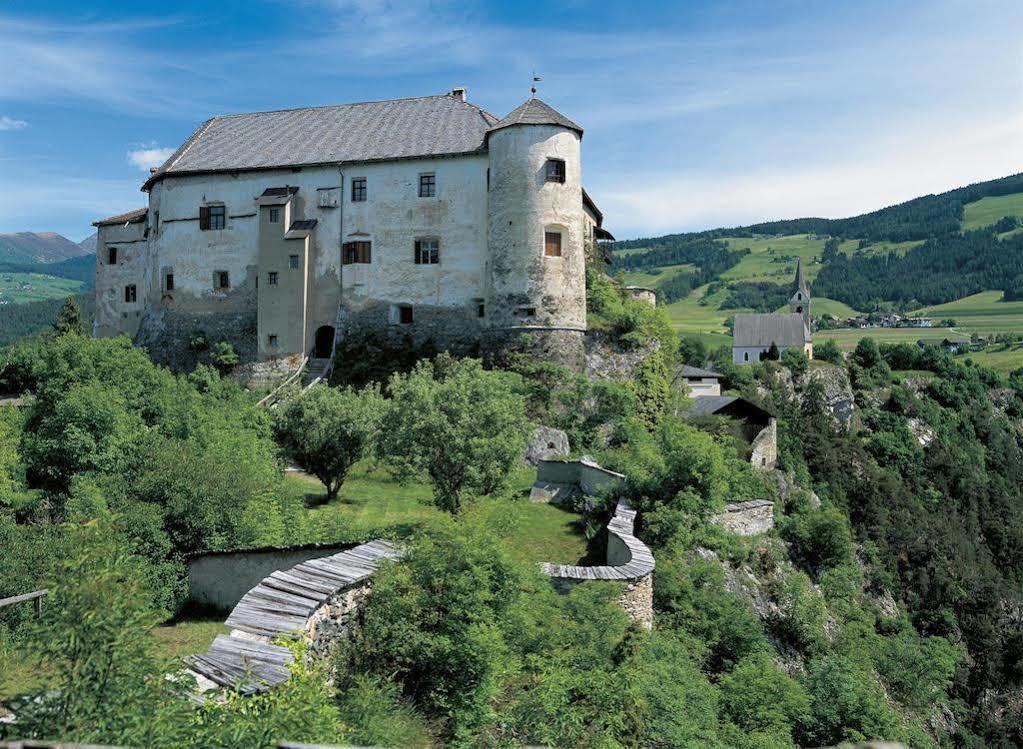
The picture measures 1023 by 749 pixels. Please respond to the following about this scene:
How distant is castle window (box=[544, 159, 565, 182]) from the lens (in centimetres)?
3725

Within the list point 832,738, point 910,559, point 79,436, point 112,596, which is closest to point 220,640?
point 112,596

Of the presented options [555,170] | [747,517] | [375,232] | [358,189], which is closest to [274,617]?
[747,517]

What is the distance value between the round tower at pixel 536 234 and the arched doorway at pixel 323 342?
9.10 metres

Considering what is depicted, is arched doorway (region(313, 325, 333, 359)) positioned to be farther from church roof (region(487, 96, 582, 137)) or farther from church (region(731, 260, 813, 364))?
church (region(731, 260, 813, 364))

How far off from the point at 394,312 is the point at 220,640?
32777 millimetres

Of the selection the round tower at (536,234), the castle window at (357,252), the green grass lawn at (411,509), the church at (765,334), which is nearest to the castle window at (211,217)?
the castle window at (357,252)

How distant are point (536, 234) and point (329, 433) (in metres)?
15.7

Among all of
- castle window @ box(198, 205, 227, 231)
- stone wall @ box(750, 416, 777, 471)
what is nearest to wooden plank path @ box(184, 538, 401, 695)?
castle window @ box(198, 205, 227, 231)

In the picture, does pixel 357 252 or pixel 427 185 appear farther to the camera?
pixel 357 252

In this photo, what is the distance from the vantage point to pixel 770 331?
104 metres

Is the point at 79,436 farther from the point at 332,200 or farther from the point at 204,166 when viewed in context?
the point at 204,166

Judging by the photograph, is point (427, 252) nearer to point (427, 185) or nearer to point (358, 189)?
point (427, 185)

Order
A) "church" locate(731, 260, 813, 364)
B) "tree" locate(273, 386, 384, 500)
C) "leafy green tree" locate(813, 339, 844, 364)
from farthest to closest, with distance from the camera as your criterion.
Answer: "church" locate(731, 260, 813, 364)
"leafy green tree" locate(813, 339, 844, 364)
"tree" locate(273, 386, 384, 500)

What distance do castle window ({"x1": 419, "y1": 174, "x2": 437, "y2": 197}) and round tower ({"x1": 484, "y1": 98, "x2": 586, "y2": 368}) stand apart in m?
3.56
